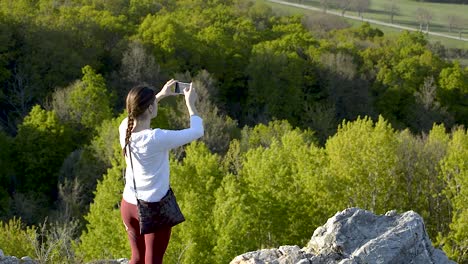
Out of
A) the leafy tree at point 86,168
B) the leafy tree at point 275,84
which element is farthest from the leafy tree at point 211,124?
the leafy tree at point 275,84

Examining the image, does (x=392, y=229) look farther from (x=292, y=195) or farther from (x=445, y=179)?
(x=445, y=179)

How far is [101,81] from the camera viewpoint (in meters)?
48.0

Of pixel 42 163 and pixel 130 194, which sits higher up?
pixel 130 194

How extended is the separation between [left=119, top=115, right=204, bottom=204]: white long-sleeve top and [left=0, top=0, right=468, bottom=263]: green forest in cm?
295

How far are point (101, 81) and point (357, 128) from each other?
22.7 m

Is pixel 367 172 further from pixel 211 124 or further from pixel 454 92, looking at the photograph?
pixel 454 92

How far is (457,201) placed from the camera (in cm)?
2845

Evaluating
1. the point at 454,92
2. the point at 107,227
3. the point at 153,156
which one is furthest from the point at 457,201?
the point at 454,92

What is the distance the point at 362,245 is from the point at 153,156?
515 cm

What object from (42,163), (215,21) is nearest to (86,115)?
(42,163)

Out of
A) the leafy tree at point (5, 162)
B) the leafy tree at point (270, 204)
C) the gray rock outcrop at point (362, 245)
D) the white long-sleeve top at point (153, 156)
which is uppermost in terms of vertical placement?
the white long-sleeve top at point (153, 156)

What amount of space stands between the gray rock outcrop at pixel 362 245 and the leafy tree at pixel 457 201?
1586 centimetres

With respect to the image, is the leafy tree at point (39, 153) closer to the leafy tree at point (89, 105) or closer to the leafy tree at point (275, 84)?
the leafy tree at point (89, 105)

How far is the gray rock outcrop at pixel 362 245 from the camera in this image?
11445 mm
